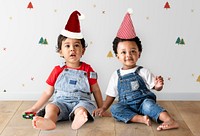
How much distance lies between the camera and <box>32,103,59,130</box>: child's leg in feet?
5.73

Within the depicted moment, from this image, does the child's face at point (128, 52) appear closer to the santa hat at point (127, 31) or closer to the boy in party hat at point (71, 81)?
the santa hat at point (127, 31)

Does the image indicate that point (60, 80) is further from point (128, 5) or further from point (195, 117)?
point (195, 117)

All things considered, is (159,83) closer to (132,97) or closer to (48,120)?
(132,97)

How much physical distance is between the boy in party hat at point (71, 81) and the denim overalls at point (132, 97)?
0.13 metres

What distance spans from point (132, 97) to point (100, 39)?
1.51 ft

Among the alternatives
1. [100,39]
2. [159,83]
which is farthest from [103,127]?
[100,39]

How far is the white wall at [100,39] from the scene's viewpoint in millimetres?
2287

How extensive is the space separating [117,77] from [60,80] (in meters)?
0.31

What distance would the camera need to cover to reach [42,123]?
1758mm

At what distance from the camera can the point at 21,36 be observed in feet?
7.60

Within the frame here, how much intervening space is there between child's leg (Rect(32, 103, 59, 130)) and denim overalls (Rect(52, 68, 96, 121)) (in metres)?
0.10

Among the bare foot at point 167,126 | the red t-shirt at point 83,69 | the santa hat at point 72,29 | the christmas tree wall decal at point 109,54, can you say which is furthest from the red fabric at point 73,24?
the bare foot at point 167,126

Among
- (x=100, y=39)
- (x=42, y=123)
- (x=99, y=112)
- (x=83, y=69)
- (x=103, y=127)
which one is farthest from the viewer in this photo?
(x=100, y=39)

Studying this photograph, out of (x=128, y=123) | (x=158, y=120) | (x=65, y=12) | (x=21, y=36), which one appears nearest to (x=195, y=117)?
(x=158, y=120)
